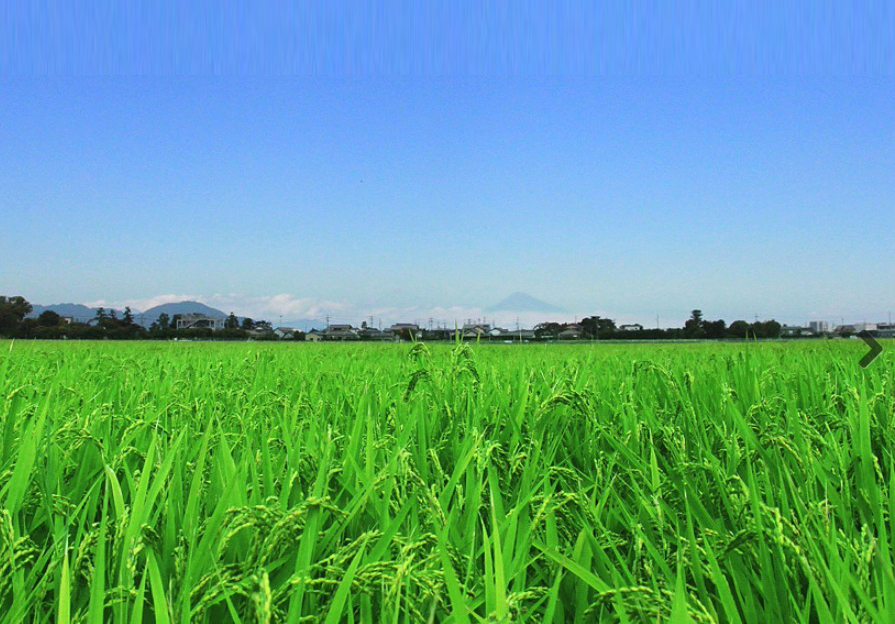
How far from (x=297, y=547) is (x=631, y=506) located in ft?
3.75

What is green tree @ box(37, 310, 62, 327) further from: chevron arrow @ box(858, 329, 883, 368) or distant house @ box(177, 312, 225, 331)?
chevron arrow @ box(858, 329, 883, 368)

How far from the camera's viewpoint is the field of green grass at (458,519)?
119 centimetres

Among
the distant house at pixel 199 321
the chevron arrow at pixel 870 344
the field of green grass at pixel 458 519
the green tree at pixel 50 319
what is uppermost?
the distant house at pixel 199 321

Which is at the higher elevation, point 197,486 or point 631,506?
point 197,486

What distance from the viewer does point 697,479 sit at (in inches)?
82.0

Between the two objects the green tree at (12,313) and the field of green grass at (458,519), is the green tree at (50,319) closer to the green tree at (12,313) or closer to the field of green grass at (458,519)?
the green tree at (12,313)

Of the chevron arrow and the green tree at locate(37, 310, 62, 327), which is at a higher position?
the green tree at locate(37, 310, 62, 327)

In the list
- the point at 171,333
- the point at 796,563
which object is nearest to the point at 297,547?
the point at 796,563

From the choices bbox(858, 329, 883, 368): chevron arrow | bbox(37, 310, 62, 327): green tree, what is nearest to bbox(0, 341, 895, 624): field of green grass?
bbox(858, 329, 883, 368): chevron arrow

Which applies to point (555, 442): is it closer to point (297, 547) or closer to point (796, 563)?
point (796, 563)

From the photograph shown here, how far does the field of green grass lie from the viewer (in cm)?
119

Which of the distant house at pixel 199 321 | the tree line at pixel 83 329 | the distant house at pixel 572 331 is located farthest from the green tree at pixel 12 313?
the distant house at pixel 572 331

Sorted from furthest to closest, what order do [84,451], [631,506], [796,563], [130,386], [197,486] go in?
1. [130,386]
2. [84,451]
3. [631,506]
4. [197,486]
5. [796,563]

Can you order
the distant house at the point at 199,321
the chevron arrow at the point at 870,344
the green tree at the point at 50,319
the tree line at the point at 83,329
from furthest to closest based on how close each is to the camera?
the distant house at the point at 199,321 → the green tree at the point at 50,319 → the tree line at the point at 83,329 → the chevron arrow at the point at 870,344
